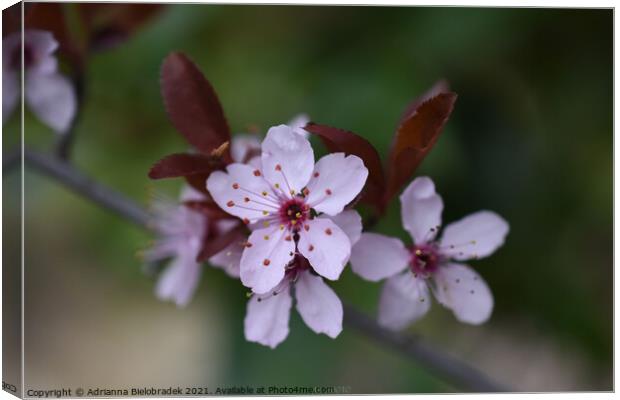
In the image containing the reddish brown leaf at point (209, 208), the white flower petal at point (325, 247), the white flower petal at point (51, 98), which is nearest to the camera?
the white flower petal at point (325, 247)

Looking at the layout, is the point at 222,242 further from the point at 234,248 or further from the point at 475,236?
the point at 475,236

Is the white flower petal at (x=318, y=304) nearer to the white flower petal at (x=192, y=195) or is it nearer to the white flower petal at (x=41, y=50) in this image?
the white flower petal at (x=192, y=195)

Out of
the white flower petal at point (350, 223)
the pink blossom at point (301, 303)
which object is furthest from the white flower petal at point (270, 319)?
the white flower petal at point (350, 223)

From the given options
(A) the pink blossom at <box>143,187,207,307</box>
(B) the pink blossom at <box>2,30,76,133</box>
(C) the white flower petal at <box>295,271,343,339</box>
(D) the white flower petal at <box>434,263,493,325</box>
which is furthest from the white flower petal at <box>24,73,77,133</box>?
(D) the white flower petal at <box>434,263,493,325</box>

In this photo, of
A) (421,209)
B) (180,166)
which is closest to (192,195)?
(180,166)

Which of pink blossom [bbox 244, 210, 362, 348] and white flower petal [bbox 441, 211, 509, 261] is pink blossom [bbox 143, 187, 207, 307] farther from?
white flower petal [bbox 441, 211, 509, 261]

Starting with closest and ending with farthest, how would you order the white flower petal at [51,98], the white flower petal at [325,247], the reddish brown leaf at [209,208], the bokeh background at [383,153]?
the white flower petal at [325,247], the reddish brown leaf at [209,208], the white flower petal at [51,98], the bokeh background at [383,153]

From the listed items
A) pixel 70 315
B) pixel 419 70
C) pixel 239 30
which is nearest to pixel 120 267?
pixel 70 315
